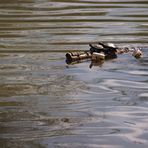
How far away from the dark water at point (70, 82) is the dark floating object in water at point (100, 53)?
0.32ft

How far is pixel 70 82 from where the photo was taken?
599cm

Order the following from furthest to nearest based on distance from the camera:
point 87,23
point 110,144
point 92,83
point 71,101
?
1. point 87,23
2. point 92,83
3. point 71,101
4. point 110,144

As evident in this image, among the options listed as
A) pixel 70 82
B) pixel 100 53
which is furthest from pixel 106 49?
pixel 70 82

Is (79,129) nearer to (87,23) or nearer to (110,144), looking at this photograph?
(110,144)

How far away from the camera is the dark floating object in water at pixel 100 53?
6809mm

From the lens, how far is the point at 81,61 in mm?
6801

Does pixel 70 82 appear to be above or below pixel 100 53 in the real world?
below

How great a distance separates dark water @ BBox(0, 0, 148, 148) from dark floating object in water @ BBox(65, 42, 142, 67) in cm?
10

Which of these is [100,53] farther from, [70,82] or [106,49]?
[70,82]

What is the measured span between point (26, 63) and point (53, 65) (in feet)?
1.07

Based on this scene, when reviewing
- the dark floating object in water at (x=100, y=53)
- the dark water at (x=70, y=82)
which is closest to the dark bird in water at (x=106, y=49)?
the dark floating object in water at (x=100, y=53)

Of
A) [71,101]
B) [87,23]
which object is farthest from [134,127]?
[87,23]

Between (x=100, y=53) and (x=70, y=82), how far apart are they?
40.1 inches

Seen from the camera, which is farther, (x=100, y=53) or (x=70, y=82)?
(x=100, y=53)
